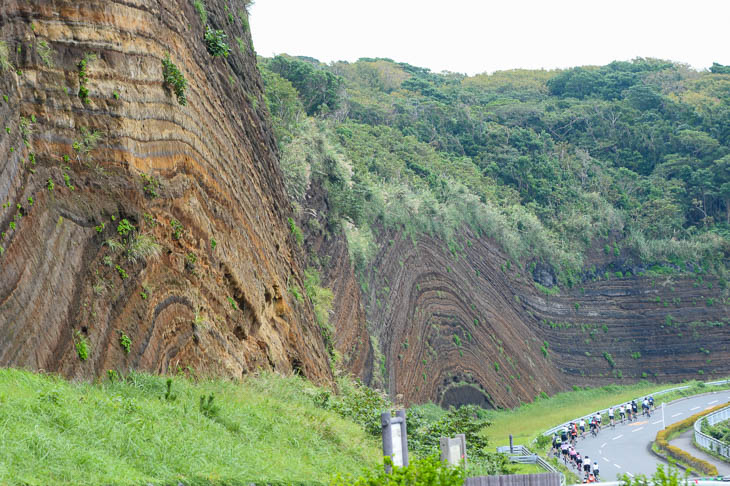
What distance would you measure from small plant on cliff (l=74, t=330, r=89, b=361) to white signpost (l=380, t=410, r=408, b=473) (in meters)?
3.68

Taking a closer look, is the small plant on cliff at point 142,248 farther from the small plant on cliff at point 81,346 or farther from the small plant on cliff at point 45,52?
Result: the small plant on cliff at point 45,52

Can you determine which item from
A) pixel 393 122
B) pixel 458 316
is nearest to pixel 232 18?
pixel 458 316

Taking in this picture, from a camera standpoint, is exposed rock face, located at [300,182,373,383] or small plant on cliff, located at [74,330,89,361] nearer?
small plant on cliff, located at [74,330,89,361]

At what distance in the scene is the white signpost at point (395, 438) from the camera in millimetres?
6074

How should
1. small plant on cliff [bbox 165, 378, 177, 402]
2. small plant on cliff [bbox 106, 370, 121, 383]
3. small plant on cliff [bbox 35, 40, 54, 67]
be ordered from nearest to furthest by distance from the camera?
small plant on cliff [bbox 165, 378, 177, 402]
small plant on cliff [bbox 106, 370, 121, 383]
small plant on cliff [bbox 35, 40, 54, 67]

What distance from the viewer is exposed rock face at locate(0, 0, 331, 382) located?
790cm

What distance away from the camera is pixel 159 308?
9.88 meters

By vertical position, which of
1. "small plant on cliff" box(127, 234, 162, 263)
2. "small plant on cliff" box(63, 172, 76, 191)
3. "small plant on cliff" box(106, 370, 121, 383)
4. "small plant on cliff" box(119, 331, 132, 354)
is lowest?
"small plant on cliff" box(106, 370, 121, 383)

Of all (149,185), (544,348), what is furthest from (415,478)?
(544,348)

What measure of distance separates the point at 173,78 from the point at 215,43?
10.2 ft

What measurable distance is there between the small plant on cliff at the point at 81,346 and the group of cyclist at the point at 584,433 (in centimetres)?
1354

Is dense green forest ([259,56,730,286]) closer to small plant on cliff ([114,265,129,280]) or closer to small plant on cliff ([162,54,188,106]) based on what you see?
small plant on cliff ([162,54,188,106])

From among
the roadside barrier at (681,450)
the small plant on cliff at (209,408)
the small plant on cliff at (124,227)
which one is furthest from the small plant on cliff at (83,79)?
the roadside barrier at (681,450)

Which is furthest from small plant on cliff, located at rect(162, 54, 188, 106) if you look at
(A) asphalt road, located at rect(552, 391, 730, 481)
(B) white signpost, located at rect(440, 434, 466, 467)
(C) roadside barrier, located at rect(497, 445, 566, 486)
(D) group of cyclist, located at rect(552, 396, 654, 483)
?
(D) group of cyclist, located at rect(552, 396, 654, 483)
